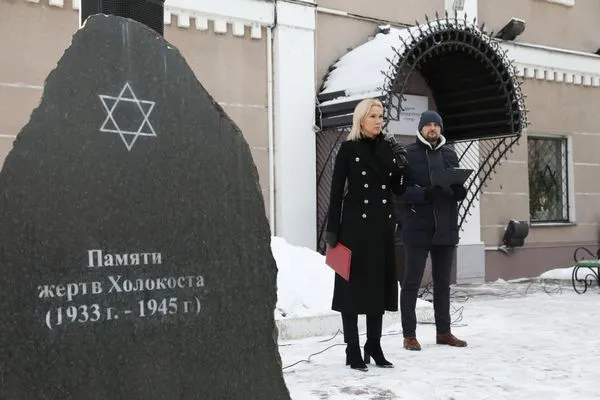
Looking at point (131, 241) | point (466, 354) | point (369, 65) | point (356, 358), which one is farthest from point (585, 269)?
point (131, 241)

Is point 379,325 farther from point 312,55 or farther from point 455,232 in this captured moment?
point 312,55

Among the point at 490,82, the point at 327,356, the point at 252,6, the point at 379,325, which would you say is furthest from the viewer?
the point at 490,82

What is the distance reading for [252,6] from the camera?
8688 millimetres

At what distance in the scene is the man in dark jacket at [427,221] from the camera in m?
5.38

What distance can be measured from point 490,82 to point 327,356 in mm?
5310

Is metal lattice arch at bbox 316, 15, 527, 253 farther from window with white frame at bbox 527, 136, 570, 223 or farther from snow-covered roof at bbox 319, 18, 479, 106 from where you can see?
window with white frame at bbox 527, 136, 570, 223

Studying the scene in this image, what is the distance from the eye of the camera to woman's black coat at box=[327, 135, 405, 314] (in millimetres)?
4703

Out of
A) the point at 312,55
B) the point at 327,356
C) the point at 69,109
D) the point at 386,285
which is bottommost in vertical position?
the point at 327,356

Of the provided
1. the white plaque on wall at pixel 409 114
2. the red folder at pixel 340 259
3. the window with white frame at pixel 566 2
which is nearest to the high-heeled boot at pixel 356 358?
the red folder at pixel 340 259

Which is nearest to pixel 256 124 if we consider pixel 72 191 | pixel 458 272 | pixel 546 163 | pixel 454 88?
pixel 454 88

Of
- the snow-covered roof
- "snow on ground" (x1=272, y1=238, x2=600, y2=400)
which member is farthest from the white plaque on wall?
"snow on ground" (x1=272, y1=238, x2=600, y2=400)

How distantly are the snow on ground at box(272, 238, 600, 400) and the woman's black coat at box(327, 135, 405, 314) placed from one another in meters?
0.48

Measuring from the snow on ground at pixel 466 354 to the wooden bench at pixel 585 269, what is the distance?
0.81 m

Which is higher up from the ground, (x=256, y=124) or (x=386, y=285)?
(x=256, y=124)
